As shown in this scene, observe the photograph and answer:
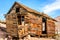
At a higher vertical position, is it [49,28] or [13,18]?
[13,18]

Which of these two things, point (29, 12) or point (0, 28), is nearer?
point (29, 12)

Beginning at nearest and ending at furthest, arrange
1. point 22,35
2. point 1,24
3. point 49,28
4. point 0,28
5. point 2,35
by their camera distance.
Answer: point 22,35
point 49,28
point 2,35
point 0,28
point 1,24

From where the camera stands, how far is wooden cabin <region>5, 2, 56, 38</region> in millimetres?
27175

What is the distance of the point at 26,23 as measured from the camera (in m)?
27.3

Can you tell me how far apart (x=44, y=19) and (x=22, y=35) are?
4989 mm

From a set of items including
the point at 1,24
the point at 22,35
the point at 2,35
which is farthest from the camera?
the point at 1,24

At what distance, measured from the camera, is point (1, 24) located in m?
41.6

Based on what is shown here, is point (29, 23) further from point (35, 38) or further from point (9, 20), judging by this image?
point (9, 20)

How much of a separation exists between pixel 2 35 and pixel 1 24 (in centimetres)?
728

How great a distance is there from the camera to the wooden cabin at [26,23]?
89.2 ft

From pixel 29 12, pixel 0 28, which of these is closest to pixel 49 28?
pixel 29 12

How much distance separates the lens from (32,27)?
27.2 meters

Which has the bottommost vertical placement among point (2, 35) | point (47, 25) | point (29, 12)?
point (2, 35)

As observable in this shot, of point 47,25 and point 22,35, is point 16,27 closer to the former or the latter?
point 22,35
